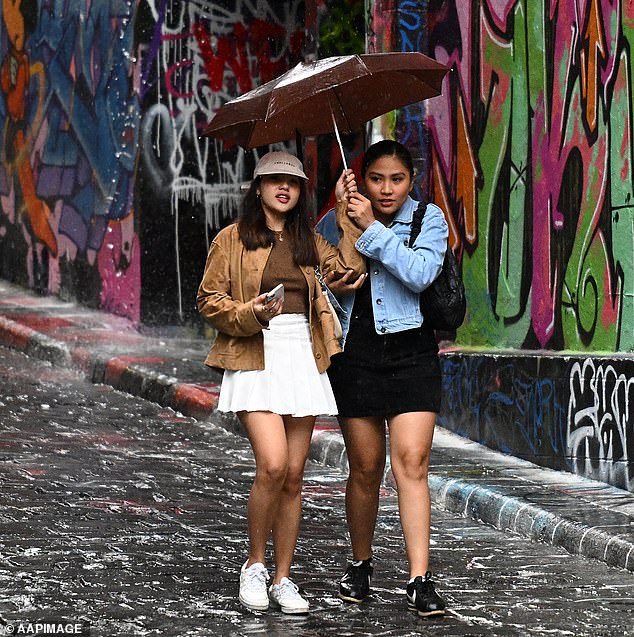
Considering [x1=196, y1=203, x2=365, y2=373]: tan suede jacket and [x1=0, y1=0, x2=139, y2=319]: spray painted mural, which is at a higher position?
[x1=0, y1=0, x2=139, y2=319]: spray painted mural

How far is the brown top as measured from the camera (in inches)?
240

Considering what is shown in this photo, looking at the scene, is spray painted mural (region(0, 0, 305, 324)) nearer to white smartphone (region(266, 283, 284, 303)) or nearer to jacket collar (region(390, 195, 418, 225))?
jacket collar (region(390, 195, 418, 225))

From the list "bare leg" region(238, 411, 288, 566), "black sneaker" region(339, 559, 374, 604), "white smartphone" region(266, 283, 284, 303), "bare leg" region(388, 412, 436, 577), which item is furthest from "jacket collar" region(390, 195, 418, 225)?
"black sneaker" region(339, 559, 374, 604)

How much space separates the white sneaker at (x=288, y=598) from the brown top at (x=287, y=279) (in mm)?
1099

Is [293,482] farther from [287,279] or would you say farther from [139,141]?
[139,141]

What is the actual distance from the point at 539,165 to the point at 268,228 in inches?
146

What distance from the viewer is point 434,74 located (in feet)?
21.0

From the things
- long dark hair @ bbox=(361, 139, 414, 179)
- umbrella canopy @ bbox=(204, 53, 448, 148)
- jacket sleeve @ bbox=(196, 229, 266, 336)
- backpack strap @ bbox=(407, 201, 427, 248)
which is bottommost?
jacket sleeve @ bbox=(196, 229, 266, 336)

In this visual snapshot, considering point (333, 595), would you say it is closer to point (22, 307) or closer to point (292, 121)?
point (292, 121)

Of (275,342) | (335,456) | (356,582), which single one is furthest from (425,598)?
(335,456)

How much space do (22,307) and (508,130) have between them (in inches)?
348

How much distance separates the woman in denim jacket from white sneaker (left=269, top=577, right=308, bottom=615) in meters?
0.27

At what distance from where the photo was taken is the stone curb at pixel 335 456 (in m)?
7.26

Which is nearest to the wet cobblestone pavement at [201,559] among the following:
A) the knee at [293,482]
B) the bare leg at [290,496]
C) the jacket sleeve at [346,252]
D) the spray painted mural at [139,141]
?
the bare leg at [290,496]
